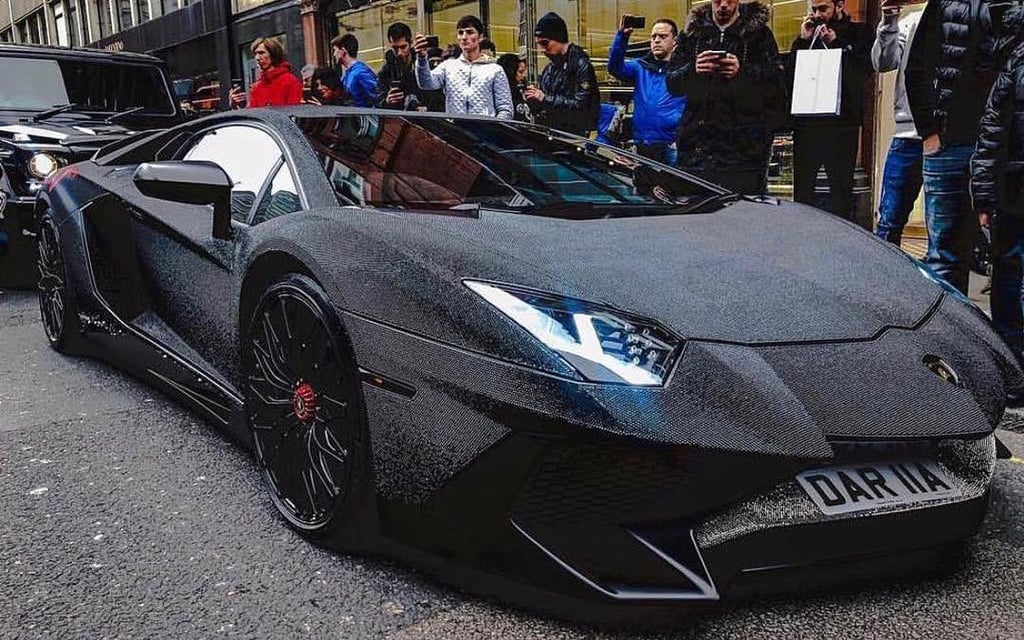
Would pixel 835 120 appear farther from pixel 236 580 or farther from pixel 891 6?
pixel 236 580

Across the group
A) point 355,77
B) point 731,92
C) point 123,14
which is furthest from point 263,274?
point 123,14

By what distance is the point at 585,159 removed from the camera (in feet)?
10.3

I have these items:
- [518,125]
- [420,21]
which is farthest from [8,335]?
[420,21]

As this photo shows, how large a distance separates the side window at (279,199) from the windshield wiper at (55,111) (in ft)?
14.2

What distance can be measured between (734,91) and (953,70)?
127 centimetres

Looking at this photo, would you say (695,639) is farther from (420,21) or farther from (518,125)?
(420,21)

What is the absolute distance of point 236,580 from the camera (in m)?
2.18

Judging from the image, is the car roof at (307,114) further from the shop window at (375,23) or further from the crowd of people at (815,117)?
the shop window at (375,23)

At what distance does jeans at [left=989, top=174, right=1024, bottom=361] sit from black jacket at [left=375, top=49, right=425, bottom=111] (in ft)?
15.6

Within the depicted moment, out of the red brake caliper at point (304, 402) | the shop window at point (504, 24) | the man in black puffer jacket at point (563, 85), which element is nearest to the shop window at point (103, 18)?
the shop window at point (504, 24)

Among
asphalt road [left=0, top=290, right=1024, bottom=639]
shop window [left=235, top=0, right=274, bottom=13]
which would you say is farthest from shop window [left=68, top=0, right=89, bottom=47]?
asphalt road [left=0, top=290, right=1024, bottom=639]

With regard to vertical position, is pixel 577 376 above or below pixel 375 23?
below

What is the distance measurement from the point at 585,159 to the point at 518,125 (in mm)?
388

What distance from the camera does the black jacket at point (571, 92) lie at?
6.13m
